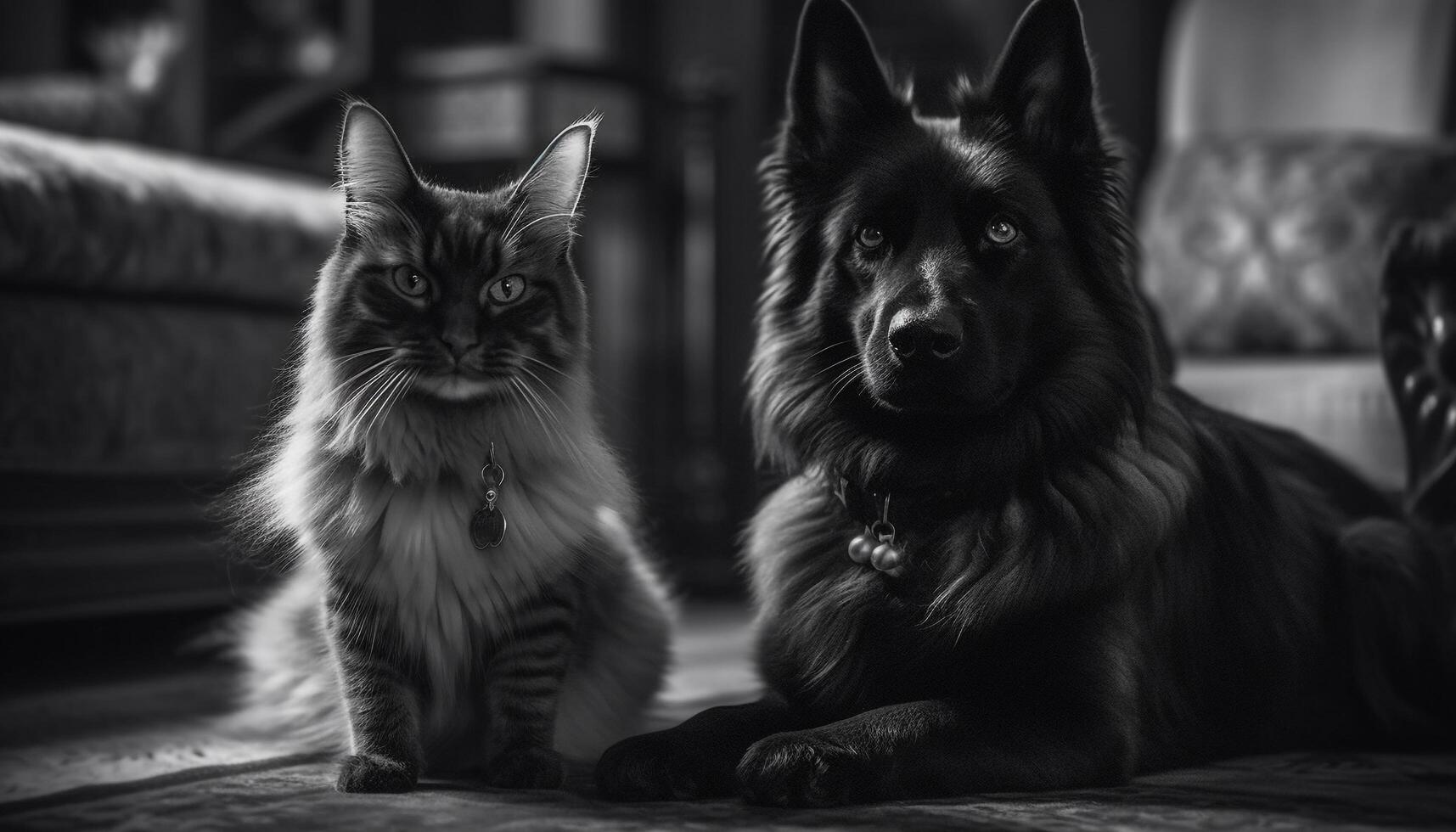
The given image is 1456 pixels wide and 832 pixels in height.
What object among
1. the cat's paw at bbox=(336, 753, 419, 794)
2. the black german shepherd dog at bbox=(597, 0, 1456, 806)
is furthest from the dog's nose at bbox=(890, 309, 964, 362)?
the cat's paw at bbox=(336, 753, 419, 794)

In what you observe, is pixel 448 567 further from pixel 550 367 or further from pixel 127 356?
pixel 127 356

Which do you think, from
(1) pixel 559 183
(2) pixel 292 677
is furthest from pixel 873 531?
(2) pixel 292 677

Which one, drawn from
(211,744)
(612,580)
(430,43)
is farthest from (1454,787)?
(430,43)

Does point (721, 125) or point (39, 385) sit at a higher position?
point (721, 125)

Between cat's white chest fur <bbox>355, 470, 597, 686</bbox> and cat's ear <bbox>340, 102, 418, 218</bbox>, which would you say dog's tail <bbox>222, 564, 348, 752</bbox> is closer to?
cat's white chest fur <bbox>355, 470, 597, 686</bbox>

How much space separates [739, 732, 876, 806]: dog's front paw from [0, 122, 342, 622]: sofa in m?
1.33

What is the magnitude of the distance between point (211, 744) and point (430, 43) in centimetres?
407

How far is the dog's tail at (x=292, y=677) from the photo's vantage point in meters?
1.85

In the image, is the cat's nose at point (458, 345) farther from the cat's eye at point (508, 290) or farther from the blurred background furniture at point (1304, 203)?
the blurred background furniture at point (1304, 203)

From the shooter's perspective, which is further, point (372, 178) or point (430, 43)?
point (430, 43)

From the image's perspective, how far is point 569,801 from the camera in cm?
151

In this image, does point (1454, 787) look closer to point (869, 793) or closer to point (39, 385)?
point (869, 793)

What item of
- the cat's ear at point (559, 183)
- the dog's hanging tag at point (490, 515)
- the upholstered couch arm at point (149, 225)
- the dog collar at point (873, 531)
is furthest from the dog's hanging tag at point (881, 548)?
the upholstered couch arm at point (149, 225)

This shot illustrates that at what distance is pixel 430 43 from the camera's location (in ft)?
17.6
